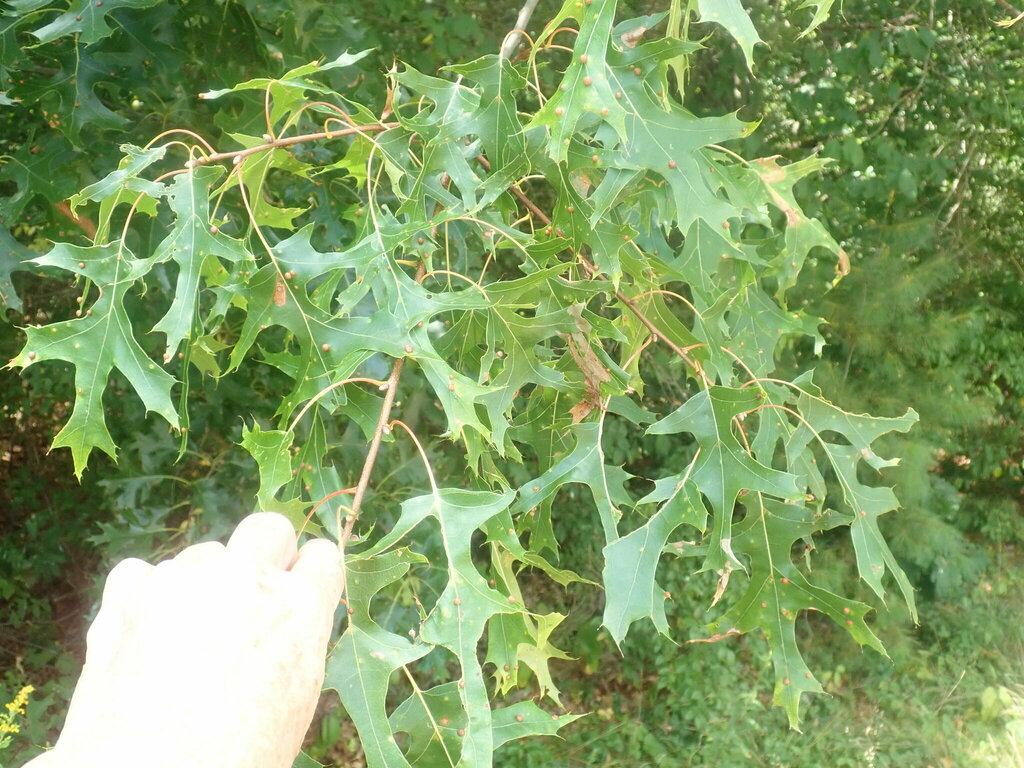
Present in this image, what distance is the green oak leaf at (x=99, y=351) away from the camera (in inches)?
40.6

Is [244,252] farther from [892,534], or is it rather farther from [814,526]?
[892,534]

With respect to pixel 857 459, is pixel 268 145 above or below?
above

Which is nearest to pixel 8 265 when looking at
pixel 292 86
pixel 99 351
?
pixel 99 351

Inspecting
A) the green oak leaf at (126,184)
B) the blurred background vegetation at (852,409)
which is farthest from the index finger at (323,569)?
the blurred background vegetation at (852,409)

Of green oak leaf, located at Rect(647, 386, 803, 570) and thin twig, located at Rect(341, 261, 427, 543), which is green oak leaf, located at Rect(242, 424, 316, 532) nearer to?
thin twig, located at Rect(341, 261, 427, 543)

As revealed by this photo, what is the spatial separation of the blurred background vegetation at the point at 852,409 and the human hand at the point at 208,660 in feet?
5.71

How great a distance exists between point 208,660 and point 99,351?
1.86 feet

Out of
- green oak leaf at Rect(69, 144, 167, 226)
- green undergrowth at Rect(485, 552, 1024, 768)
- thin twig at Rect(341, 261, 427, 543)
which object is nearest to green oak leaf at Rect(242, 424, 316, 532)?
thin twig at Rect(341, 261, 427, 543)

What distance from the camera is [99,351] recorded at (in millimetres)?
1071

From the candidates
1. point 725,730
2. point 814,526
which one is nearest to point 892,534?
point 725,730

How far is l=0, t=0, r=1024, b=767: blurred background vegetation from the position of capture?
2.86 metres

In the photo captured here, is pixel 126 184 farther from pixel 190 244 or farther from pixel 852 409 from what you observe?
pixel 852 409

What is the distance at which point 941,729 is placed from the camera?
3633 mm

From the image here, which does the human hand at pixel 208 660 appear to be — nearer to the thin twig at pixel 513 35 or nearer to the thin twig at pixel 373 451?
the thin twig at pixel 373 451
